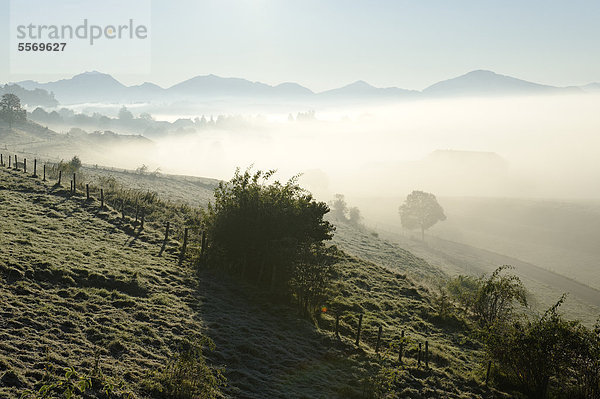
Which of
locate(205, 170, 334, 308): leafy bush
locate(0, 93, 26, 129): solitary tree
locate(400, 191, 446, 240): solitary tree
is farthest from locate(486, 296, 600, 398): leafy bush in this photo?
locate(0, 93, 26, 129): solitary tree

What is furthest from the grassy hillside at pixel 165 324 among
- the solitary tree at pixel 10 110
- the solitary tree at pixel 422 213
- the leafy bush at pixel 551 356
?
the solitary tree at pixel 10 110

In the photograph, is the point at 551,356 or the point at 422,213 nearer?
the point at 551,356

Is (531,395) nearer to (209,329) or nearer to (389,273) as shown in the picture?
(209,329)

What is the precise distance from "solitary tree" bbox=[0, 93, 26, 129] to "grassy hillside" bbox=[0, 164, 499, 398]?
539 feet

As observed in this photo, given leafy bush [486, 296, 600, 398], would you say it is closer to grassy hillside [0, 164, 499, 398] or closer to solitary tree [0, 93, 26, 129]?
grassy hillside [0, 164, 499, 398]

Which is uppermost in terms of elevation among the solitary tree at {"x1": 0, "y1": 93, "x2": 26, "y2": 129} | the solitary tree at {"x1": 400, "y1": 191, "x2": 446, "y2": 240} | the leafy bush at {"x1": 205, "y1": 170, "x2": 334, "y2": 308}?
the solitary tree at {"x1": 0, "y1": 93, "x2": 26, "y2": 129}

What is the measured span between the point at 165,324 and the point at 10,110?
190 metres

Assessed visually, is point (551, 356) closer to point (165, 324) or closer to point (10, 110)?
point (165, 324)

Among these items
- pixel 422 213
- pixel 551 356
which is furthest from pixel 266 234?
pixel 422 213

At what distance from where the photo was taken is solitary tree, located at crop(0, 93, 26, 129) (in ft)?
533

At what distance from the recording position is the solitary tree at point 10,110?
16250 cm

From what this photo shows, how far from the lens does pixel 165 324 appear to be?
19734 mm

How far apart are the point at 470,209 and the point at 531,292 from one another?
84.9 metres

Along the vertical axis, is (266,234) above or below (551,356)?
above
